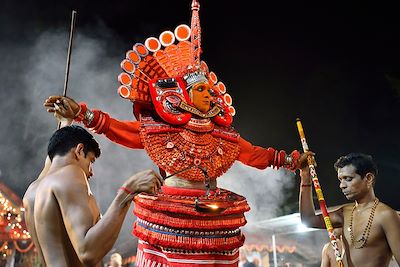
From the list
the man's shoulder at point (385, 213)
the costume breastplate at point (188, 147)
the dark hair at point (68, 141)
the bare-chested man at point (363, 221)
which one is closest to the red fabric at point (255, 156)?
the costume breastplate at point (188, 147)

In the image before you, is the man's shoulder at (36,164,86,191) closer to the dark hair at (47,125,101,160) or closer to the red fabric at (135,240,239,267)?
the dark hair at (47,125,101,160)

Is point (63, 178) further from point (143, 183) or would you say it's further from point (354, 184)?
point (354, 184)

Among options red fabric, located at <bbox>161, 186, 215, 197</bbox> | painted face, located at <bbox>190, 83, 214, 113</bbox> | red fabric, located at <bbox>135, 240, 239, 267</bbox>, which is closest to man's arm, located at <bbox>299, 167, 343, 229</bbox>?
red fabric, located at <bbox>135, 240, 239, 267</bbox>

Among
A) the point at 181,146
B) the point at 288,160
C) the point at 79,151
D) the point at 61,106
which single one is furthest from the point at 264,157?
the point at 79,151

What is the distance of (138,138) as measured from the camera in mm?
3480

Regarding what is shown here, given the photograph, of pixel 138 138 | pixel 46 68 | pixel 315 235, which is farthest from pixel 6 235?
pixel 138 138

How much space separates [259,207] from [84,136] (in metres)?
8.88

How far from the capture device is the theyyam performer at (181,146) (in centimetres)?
313

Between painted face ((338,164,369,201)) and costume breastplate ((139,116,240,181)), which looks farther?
costume breastplate ((139,116,240,181))

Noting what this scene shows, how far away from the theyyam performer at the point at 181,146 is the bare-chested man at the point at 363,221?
800 mm

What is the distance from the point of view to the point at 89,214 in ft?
6.30

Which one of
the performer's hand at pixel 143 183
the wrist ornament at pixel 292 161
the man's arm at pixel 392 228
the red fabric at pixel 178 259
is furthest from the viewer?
the wrist ornament at pixel 292 161

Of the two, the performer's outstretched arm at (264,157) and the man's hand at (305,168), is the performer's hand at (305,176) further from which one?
the performer's outstretched arm at (264,157)

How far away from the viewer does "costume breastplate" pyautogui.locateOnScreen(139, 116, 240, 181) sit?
11.0 feet
